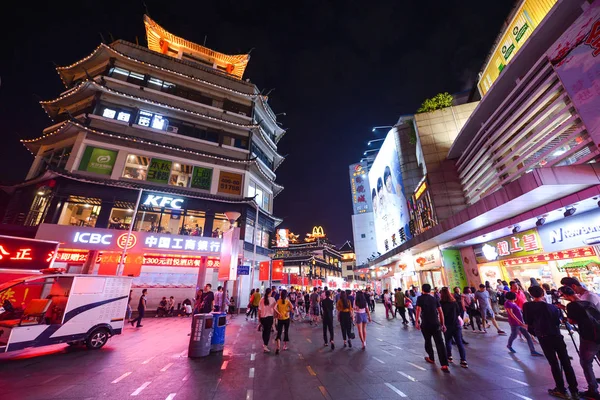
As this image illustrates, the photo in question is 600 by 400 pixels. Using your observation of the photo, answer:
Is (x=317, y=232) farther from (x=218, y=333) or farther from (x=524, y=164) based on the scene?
(x=218, y=333)

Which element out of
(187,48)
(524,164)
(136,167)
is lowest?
(524,164)

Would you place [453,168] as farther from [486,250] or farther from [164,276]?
[164,276]

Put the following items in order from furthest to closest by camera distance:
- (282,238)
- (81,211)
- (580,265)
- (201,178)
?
(282,238) < (201,178) < (81,211) < (580,265)

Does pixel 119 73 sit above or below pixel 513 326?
above

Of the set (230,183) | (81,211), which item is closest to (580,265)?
(230,183)

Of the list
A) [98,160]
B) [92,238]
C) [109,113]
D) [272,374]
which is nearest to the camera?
[272,374]

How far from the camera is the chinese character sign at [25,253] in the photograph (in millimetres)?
11148

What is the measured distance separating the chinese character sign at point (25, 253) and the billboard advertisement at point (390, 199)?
89.9ft

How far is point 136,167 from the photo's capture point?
2262 cm

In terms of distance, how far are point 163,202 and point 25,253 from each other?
35.1ft

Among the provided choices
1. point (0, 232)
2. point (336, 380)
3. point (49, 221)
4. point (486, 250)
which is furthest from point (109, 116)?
point (486, 250)

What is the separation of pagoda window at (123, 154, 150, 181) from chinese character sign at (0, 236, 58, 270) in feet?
35.9

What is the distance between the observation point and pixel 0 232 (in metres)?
17.4

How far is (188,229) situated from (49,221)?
9.70 metres
